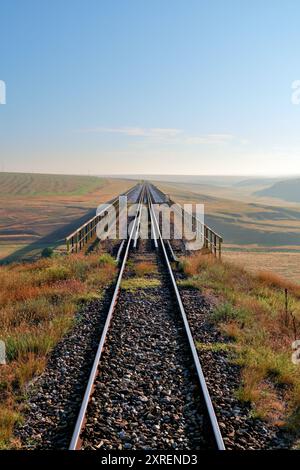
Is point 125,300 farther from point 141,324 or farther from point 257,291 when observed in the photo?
point 257,291

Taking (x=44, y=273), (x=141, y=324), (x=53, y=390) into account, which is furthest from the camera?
(x=44, y=273)

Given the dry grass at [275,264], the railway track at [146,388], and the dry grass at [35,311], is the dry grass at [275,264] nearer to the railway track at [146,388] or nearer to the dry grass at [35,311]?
the dry grass at [35,311]

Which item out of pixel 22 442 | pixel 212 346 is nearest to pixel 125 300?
pixel 212 346

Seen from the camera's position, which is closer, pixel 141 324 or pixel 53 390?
pixel 53 390

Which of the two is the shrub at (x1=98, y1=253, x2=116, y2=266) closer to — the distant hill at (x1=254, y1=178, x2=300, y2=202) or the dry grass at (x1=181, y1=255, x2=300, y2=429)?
the dry grass at (x1=181, y1=255, x2=300, y2=429)

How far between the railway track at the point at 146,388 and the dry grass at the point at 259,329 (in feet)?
2.97

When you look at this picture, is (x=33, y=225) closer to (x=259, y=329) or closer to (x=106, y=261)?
(x=106, y=261)

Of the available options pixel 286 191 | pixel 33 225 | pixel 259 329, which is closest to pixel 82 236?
pixel 259 329

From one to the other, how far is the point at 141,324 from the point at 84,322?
1351mm

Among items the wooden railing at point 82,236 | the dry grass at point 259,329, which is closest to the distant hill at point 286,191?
the wooden railing at point 82,236

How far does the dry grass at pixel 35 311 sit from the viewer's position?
6594 mm

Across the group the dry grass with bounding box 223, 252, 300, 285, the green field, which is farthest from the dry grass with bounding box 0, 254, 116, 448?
the green field

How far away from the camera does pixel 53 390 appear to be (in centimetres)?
659
